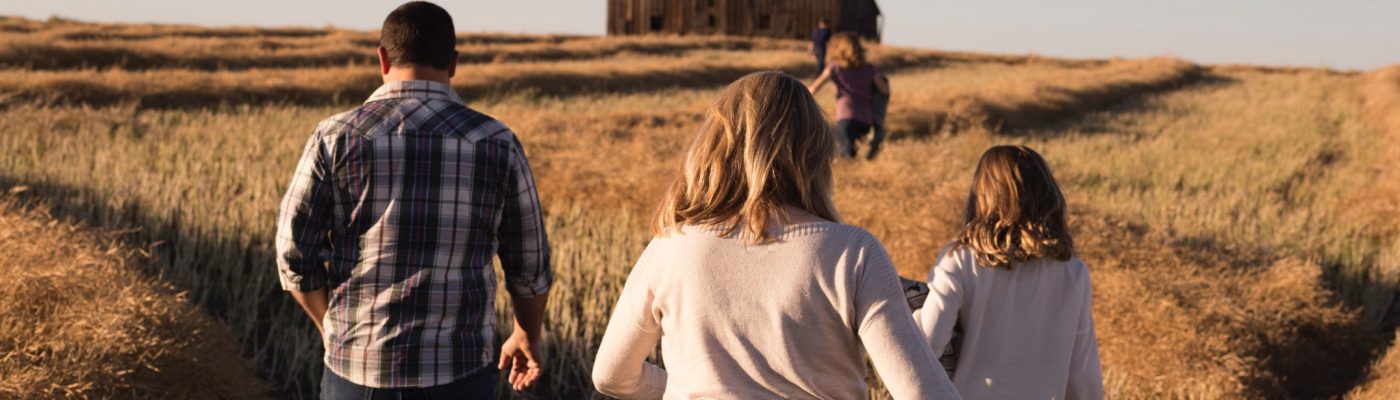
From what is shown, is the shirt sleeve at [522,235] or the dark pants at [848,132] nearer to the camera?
the shirt sleeve at [522,235]

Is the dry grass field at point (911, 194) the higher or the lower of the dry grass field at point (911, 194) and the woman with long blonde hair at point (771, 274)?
the lower

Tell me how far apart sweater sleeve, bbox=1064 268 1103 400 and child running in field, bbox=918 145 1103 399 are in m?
0.01

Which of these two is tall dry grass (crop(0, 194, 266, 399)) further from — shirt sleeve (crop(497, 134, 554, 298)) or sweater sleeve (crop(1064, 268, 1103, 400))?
sweater sleeve (crop(1064, 268, 1103, 400))

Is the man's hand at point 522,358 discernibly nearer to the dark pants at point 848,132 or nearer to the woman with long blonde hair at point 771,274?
the woman with long blonde hair at point 771,274

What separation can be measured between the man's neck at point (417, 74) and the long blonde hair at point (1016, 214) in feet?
4.07

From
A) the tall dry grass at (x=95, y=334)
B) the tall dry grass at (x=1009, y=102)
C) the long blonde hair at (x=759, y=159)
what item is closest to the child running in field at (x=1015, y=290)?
the long blonde hair at (x=759, y=159)

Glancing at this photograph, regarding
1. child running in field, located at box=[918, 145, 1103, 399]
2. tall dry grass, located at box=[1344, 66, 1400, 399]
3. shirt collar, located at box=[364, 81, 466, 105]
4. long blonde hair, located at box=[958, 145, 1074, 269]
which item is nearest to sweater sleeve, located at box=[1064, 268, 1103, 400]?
child running in field, located at box=[918, 145, 1103, 399]

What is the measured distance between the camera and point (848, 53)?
8797mm

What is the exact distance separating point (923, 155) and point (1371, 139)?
8.44 metres

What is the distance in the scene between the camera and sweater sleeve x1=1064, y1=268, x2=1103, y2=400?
8.96ft

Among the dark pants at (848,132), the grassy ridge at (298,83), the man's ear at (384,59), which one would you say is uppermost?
the man's ear at (384,59)

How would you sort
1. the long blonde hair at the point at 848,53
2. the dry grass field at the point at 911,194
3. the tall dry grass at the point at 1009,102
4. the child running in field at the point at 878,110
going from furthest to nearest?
the tall dry grass at the point at 1009,102
the child running in field at the point at 878,110
the long blonde hair at the point at 848,53
the dry grass field at the point at 911,194

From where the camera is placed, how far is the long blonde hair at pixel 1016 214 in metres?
2.65

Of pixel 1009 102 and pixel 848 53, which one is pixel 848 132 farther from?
pixel 1009 102
